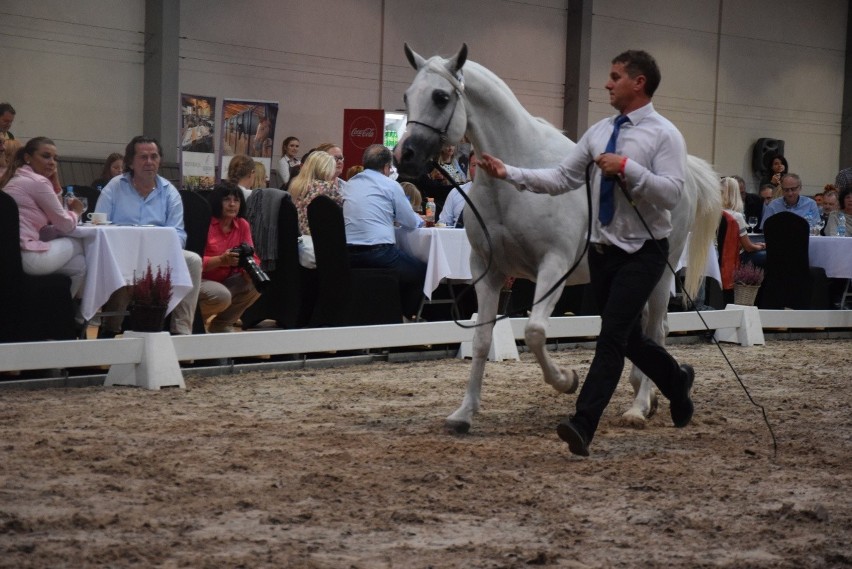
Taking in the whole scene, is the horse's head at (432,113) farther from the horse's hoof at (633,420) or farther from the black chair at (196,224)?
the black chair at (196,224)

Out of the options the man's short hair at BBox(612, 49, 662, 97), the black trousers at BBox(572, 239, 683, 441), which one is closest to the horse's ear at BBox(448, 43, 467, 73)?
the man's short hair at BBox(612, 49, 662, 97)

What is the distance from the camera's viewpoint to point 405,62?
734 inches

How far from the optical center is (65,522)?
362 cm

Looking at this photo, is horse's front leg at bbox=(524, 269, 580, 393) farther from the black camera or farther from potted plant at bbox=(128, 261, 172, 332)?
the black camera

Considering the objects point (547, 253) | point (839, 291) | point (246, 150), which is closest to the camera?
point (547, 253)

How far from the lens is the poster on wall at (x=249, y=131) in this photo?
15.0 metres

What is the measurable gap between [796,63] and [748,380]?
1872 centimetres

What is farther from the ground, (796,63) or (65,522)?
(796,63)

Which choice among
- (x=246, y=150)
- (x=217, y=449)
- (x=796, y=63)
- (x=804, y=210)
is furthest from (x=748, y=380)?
(x=796, y=63)

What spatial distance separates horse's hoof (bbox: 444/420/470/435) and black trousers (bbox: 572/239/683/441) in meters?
0.83

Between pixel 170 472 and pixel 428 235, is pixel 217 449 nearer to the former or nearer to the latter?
pixel 170 472

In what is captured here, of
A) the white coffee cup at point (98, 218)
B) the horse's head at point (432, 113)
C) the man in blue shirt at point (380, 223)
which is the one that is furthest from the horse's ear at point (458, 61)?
the man in blue shirt at point (380, 223)

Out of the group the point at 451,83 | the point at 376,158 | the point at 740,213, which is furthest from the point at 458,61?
the point at 740,213

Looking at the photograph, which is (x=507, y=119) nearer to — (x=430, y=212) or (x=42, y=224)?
(x=42, y=224)
